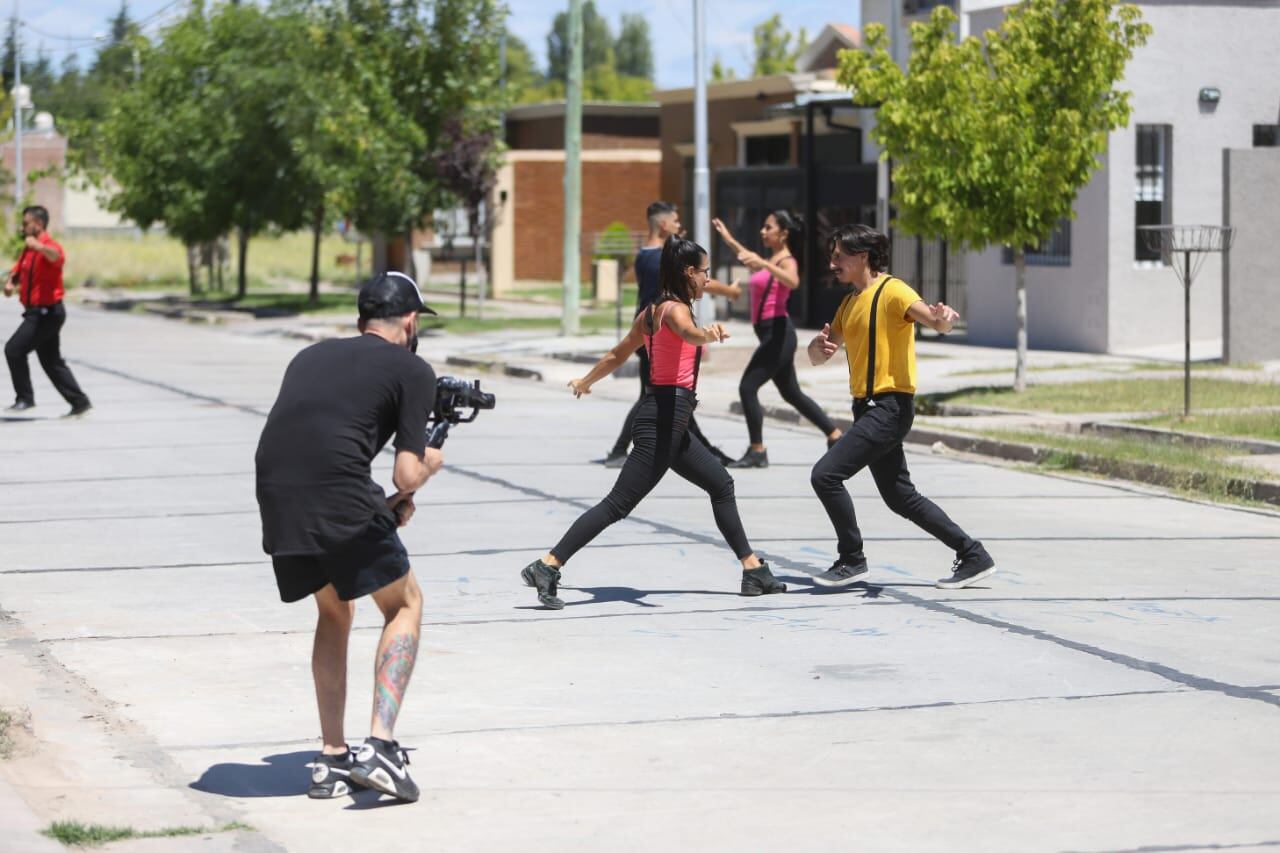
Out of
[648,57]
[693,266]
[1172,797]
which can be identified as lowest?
[1172,797]

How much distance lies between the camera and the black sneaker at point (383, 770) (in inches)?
241

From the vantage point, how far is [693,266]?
9898 mm

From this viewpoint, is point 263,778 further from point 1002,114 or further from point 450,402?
point 1002,114

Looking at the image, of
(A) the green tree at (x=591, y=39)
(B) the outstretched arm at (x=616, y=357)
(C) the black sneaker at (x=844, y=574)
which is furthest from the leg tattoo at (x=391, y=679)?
(A) the green tree at (x=591, y=39)

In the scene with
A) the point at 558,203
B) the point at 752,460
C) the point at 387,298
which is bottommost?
the point at 752,460

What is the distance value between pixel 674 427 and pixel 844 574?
1162 millimetres

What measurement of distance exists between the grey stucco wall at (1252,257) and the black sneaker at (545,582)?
16461 millimetres

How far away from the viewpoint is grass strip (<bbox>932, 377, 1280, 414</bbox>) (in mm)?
19391

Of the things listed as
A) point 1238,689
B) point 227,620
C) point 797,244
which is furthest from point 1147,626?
point 797,244

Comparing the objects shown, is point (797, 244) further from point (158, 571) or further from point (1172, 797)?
point (1172, 797)

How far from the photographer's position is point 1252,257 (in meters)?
24.2

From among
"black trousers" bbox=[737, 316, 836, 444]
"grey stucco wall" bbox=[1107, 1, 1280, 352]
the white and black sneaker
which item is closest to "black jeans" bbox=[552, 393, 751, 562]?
the white and black sneaker

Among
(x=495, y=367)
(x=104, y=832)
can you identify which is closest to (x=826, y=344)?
(x=104, y=832)

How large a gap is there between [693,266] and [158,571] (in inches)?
131
